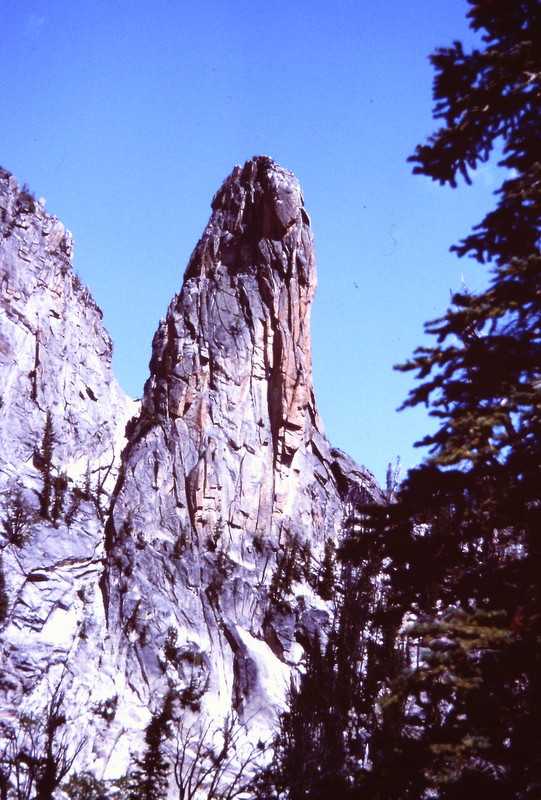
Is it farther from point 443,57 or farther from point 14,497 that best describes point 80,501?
point 443,57

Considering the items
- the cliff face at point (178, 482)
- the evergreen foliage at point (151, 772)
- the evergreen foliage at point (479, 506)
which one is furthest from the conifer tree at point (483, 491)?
the cliff face at point (178, 482)

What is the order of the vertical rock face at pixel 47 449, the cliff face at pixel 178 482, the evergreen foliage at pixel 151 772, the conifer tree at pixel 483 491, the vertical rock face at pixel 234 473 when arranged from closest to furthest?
the conifer tree at pixel 483 491, the evergreen foliage at pixel 151 772, the vertical rock face at pixel 47 449, the cliff face at pixel 178 482, the vertical rock face at pixel 234 473

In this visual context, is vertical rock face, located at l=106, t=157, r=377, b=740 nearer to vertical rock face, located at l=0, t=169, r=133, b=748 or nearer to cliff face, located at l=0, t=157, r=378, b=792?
cliff face, located at l=0, t=157, r=378, b=792

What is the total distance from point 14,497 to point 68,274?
24569 mm

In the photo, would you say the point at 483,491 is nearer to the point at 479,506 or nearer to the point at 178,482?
the point at 479,506

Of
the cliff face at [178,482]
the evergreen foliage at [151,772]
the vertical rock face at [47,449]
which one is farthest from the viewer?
the cliff face at [178,482]

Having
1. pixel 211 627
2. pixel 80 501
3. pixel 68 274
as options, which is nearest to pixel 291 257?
pixel 68 274

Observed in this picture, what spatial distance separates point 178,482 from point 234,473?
15.4 ft

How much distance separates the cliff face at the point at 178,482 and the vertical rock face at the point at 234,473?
14 centimetres

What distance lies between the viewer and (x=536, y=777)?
6637 millimetres

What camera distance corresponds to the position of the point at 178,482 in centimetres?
5188

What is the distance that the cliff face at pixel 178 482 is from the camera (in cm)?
4056

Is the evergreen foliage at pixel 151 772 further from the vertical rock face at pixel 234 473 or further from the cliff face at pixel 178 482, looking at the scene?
the vertical rock face at pixel 234 473

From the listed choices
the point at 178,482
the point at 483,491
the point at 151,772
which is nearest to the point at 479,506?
the point at 483,491
